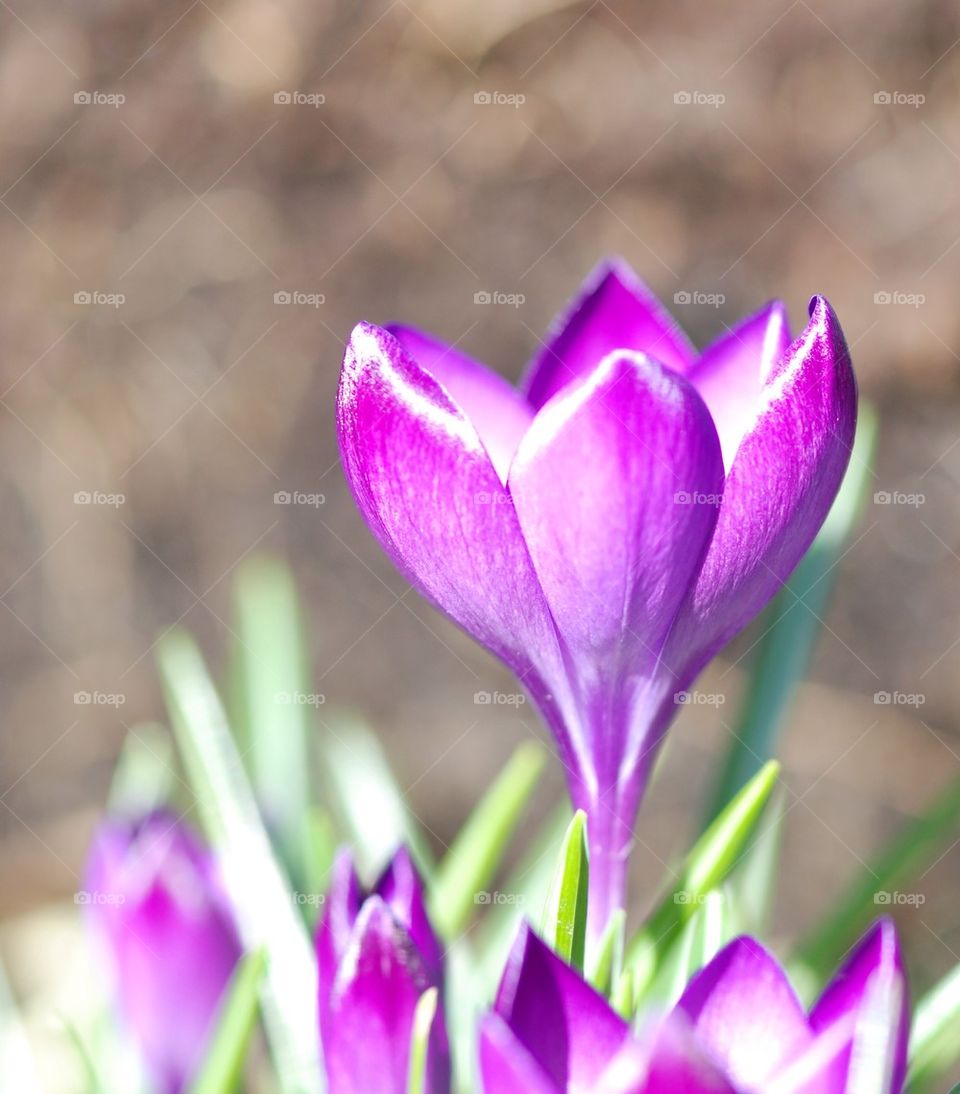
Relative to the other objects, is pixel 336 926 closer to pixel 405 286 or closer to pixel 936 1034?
pixel 936 1034

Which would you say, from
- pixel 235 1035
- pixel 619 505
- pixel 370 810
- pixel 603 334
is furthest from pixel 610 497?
pixel 370 810

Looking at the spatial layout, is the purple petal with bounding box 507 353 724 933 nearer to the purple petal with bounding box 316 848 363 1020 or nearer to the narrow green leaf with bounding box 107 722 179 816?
the purple petal with bounding box 316 848 363 1020

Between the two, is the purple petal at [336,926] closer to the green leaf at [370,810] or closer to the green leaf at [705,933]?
the green leaf at [705,933]

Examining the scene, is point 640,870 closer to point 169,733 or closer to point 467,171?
point 169,733

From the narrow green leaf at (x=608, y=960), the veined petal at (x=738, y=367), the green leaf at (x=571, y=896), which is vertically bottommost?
the narrow green leaf at (x=608, y=960)

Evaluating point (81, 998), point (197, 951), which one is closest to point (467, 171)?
point (81, 998)

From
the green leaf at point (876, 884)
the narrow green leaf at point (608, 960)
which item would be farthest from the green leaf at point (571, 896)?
the green leaf at point (876, 884)
